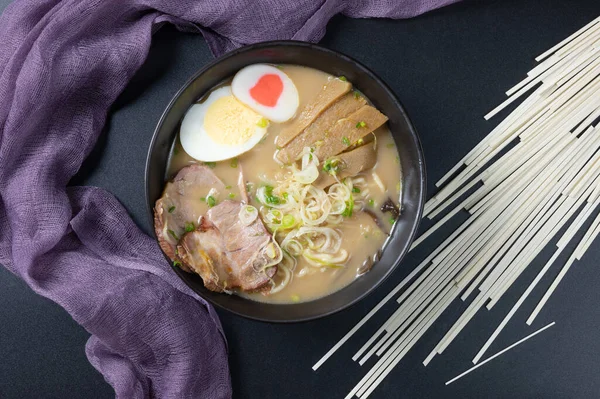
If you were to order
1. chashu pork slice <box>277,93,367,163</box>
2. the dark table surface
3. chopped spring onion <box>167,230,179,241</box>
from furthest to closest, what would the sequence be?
the dark table surface, chashu pork slice <box>277,93,367,163</box>, chopped spring onion <box>167,230,179,241</box>

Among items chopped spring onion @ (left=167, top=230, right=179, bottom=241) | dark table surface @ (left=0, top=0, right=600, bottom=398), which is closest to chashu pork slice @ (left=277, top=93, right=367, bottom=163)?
dark table surface @ (left=0, top=0, right=600, bottom=398)

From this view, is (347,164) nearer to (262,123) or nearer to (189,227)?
(262,123)

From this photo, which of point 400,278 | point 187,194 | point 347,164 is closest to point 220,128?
point 187,194

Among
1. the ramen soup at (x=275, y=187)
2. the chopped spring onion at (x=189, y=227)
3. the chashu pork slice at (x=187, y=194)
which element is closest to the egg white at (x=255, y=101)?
the ramen soup at (x=275, y=187)

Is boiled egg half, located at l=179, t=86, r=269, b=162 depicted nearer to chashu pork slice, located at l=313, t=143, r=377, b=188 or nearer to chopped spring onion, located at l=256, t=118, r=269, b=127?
chopped spring onion, located at l=256, t=118, r=269, b=127

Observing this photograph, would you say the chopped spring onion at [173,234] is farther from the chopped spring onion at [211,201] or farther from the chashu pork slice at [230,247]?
the chopped spring onion at [211,201]

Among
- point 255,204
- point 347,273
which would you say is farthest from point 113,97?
point 347,273
